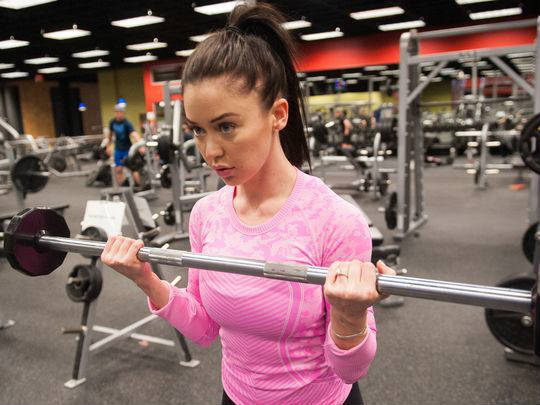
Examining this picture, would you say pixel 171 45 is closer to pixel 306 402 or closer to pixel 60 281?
pixel 60 281

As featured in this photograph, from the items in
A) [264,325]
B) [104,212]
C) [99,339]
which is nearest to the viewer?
[264,325]

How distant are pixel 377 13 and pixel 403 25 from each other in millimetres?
1494

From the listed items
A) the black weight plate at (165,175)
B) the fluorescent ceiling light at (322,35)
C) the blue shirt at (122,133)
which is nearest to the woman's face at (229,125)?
the black weight plate at (165,175)

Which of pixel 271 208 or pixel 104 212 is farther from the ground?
pixel 271 208

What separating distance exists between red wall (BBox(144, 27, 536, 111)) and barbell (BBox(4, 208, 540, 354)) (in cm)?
913

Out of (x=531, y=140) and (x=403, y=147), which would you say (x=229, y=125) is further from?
(x=403, y=147)

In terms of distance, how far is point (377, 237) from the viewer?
2553 mm

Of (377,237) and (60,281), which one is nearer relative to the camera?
(377,237)

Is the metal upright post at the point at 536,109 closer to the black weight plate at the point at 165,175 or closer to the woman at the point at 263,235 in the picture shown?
the woman at the point at 263,235

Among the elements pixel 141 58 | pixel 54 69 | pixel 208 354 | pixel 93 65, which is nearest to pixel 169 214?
pixel 208 354

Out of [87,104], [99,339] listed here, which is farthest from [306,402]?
[87,104]

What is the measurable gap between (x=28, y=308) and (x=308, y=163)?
121 inches

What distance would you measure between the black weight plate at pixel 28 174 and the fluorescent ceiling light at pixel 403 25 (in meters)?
7.40

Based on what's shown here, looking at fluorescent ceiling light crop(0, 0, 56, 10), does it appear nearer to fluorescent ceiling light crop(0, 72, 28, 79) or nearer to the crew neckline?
the crew neckline
